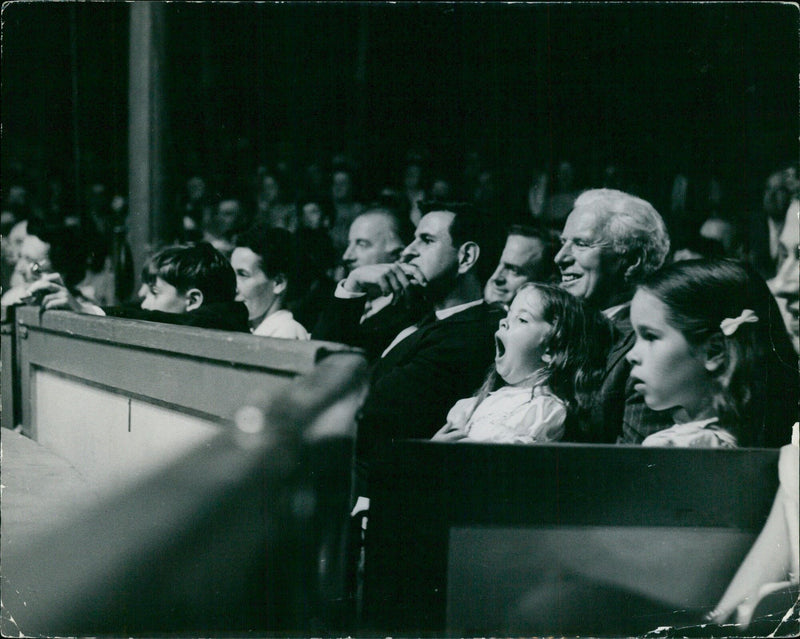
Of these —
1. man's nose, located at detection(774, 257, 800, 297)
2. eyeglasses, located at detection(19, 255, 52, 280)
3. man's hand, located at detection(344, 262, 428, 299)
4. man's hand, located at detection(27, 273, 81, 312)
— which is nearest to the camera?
man's hand, located at detection(344, 262, 428, 299)

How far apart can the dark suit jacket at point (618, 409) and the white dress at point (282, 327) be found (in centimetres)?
137

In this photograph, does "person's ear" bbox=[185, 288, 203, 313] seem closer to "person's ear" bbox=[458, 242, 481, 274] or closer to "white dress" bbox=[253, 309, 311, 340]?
"white dress" bbox=[253, 309, 311, 340]

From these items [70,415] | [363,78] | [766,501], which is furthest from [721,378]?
[363,78]

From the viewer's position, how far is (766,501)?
9.90 feet

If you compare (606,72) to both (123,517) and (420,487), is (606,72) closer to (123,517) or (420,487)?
(420,487)

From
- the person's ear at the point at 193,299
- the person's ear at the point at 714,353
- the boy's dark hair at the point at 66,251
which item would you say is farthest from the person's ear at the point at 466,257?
the boy's dark hair at the point at 66,251

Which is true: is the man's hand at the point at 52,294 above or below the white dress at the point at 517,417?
above

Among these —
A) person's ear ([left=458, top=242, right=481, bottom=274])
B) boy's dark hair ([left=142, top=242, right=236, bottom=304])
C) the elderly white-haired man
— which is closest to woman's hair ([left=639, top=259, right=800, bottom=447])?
the elderly white-haired man

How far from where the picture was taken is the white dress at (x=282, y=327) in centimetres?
423

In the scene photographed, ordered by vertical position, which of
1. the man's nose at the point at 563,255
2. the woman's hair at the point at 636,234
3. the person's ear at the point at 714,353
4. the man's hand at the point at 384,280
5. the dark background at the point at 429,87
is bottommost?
the person's ear at the point at 714,353

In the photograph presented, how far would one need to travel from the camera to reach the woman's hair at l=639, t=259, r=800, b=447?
3.24 m

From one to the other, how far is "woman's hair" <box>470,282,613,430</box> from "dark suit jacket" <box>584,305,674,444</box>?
0.12 ft

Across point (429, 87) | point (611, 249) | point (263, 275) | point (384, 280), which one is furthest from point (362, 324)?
point (429, 87)

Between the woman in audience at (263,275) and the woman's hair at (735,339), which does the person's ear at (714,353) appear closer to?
the woman's hair at (735,339)
